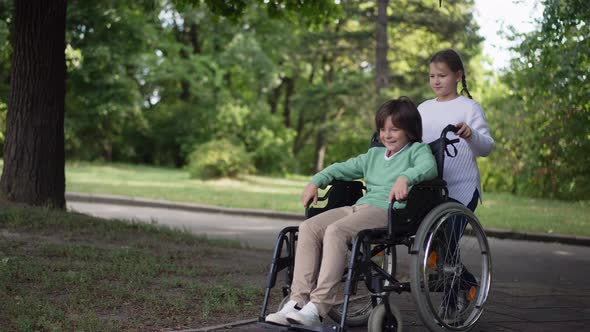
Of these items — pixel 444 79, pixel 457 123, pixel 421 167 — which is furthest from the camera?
pixel 444 79

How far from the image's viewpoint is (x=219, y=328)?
16.1 ft

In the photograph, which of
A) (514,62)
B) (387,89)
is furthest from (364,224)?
(387,89)

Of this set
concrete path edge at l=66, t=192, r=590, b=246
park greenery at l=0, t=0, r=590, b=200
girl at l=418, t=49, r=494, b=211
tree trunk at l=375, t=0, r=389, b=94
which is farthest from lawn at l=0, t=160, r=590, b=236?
girl at l=418, t=49, r=494, b=211

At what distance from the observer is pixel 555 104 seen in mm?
17609

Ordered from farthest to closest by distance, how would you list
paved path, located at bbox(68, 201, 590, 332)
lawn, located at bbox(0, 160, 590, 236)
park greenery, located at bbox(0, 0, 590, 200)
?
park greenery, located at bbox(0, 0, 590, 200), lawn, located at bbox(0, 160, 590, 236), paved path, located at bbox(68, 201, 590, 332)

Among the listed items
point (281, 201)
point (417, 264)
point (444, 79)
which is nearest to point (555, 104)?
point (281, 201)

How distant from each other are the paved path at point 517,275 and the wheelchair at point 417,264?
0.29 meters

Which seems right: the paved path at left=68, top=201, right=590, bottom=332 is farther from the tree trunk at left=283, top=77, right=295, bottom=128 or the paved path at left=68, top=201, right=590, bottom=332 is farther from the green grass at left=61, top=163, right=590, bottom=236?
the tree trunk at left=283, top=77, right=295, bottom=128

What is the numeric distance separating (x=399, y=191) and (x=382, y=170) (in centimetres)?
42

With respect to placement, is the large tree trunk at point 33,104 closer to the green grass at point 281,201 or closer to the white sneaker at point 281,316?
the white sneaker at point 281,316

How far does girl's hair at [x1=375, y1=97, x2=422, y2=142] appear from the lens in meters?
4.75

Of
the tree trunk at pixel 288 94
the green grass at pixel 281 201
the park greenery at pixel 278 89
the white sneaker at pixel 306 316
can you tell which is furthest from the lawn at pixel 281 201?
the tree trunk at pixel 288 94

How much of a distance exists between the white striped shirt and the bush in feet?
62.8

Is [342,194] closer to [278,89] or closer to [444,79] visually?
[444,79]
